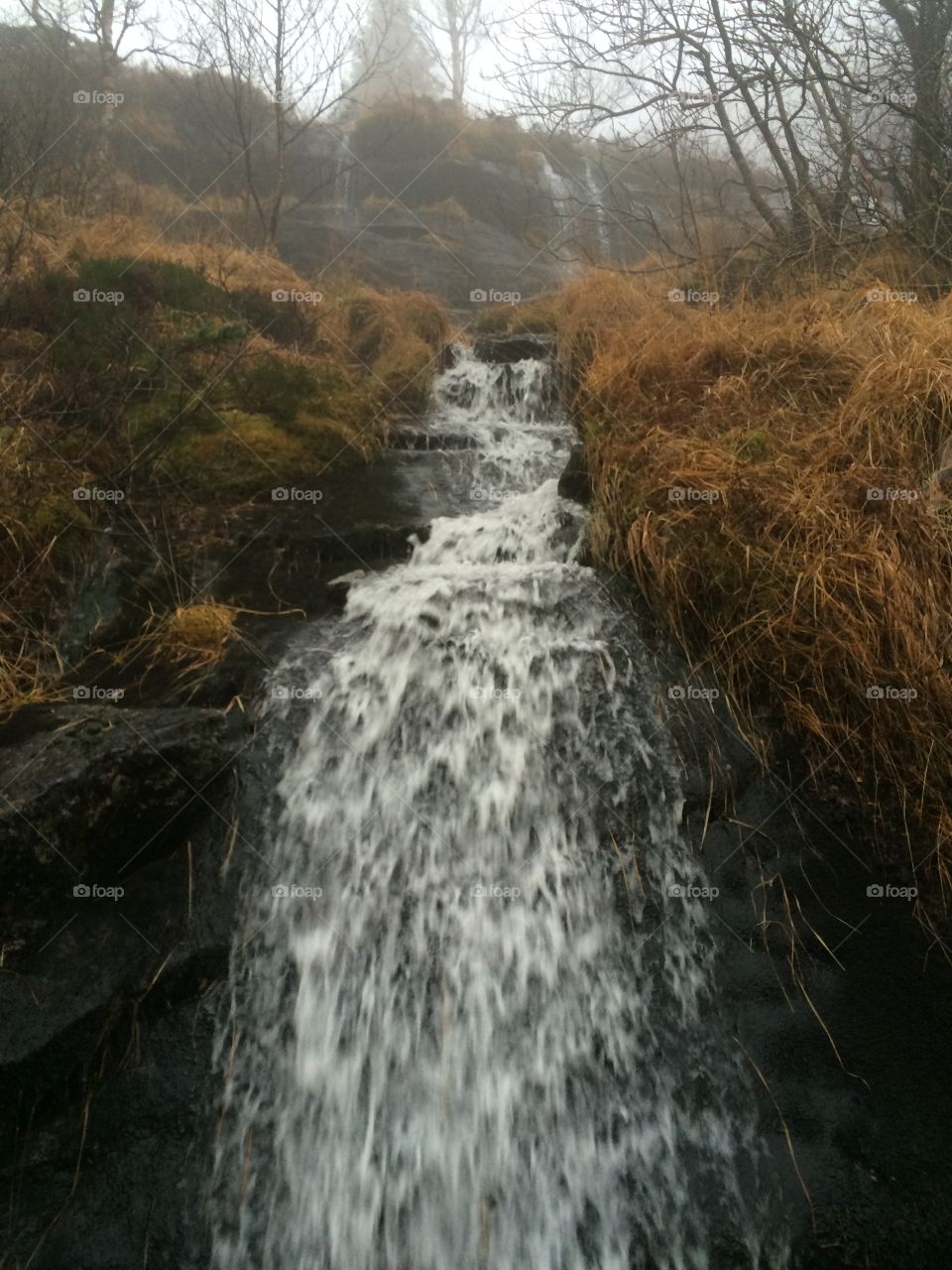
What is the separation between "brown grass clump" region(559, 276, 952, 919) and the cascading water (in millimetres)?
525

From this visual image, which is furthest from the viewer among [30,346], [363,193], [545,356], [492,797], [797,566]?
[363,193]

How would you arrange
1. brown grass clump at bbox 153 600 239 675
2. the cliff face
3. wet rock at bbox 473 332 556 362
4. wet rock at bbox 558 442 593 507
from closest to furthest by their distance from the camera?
brown grass clump at bbox 153 600 239 675 < wet rock at bbox 558 442 593 507 < wet rock at bbox 473 332 556 362 < the cliff face

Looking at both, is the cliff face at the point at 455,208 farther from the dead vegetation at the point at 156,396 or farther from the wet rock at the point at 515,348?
the dead vegetation at the point at 156,396

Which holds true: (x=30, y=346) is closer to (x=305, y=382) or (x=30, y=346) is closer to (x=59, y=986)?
(x=305, y=382)

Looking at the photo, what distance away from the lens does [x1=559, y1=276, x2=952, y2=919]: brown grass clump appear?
3166 millimetres

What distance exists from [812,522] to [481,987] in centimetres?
268

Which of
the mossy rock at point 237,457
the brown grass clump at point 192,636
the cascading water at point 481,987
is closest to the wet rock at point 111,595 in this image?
the brown grass clump at point 192,636

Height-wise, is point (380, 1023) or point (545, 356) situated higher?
point (545, 356)

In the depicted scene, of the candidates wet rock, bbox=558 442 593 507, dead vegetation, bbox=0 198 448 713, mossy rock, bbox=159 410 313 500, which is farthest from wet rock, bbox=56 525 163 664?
wet rock, bbox=558 442 593 507

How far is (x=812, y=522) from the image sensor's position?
3.71m

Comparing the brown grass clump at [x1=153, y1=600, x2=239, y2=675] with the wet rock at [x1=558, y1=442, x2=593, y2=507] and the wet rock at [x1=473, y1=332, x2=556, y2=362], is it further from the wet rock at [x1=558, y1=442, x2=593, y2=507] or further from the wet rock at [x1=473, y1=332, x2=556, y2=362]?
the wet rock at [x1=473, y1=332, x2=556, y2=362]

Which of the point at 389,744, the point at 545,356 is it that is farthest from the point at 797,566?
the point at 545,356

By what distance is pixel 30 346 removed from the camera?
5.51 metres

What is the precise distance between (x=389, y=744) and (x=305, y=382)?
3.96 meters
